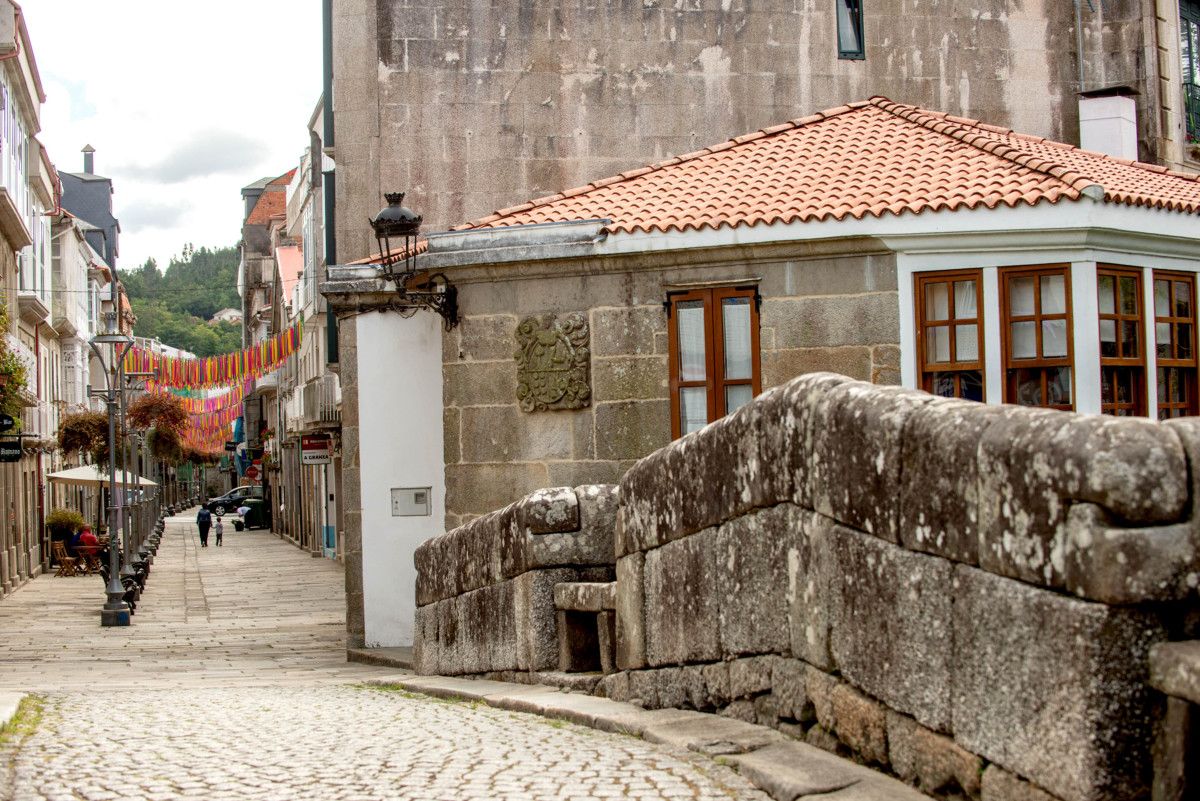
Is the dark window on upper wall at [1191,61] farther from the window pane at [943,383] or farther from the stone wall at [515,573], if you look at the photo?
the stone wall at [515,573]

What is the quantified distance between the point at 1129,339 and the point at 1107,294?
0.44 meters

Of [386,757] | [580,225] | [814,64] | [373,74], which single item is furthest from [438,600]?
[814,64]

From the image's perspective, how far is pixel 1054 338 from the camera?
11805 mm

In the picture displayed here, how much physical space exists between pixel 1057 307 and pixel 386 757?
7289 mm

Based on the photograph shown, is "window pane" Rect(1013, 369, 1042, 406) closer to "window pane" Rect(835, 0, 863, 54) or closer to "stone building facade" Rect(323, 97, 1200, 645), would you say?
"stone building facade" Rect(323, 97, 1200, 645)

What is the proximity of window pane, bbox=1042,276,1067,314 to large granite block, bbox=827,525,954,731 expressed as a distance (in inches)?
272

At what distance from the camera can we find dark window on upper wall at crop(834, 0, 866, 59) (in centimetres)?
1823

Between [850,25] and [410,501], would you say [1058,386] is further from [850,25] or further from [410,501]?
[850,25]

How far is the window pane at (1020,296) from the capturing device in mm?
11906

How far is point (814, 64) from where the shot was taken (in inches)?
714

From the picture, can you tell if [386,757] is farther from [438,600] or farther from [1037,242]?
[1037,242]

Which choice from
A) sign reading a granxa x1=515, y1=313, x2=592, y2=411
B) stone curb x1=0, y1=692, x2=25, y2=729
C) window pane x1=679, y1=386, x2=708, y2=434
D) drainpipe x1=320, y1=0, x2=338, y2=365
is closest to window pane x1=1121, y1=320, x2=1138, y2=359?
window pane x1=679, y1=386, x2=708, y2=434

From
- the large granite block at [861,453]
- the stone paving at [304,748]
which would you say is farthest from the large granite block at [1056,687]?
the stone paving at [304,748]

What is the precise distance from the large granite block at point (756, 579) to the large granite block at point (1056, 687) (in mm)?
1520
